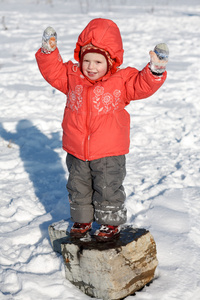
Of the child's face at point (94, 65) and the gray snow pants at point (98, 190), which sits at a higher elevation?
the child's face at point (94, 65)

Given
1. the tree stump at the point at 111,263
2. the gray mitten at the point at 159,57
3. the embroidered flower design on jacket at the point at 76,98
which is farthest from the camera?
the embroidered flower design on jacket at the point at 76,98

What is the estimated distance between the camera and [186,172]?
13.7 ft

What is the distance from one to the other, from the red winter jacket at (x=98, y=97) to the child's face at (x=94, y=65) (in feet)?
0.16

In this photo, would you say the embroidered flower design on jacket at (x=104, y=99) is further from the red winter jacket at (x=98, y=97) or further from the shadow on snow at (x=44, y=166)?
the shadow on snow at (x=44, y=166)

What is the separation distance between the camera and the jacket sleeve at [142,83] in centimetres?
233

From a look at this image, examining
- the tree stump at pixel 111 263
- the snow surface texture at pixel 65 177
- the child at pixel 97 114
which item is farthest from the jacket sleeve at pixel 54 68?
the snow surface texture at pixel 65 177

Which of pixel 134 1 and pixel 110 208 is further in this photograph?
pixel 134 1

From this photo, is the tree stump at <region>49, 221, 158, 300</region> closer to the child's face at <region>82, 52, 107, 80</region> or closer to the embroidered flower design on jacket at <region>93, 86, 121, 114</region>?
the embroidered flower design on jacket at <region>93, 86, 121, 114</region>

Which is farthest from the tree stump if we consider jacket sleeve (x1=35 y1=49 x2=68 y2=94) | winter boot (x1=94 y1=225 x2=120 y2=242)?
jacket sleeve (x1=35 y1=49 x2=68 y2=94)

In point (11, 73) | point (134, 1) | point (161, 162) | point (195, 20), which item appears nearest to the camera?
point (161, 162)

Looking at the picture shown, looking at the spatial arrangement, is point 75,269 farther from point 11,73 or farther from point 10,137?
point 11,73

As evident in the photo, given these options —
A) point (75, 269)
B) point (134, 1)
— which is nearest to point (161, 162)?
point (75, 269)

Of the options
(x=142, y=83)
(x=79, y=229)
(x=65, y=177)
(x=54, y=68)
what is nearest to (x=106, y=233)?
(x=79, y=229)

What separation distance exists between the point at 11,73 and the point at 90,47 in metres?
5.38
